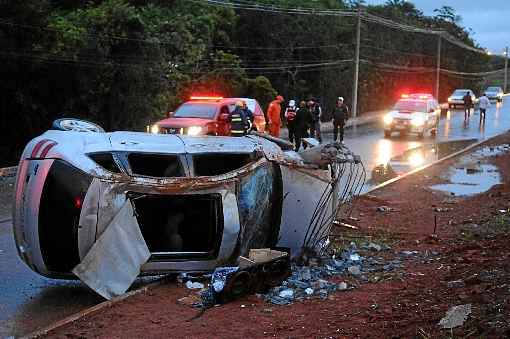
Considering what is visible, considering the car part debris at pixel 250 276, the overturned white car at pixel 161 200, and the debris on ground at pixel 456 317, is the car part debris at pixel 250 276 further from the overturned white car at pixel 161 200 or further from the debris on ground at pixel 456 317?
the debris on ground at pixel 456 317

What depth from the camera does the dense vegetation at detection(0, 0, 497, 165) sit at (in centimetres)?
2191

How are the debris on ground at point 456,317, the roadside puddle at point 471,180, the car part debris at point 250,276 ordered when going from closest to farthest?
the debris on ground at point 456,317 → the car part debris at point 250,276 → the roadside puddle at point 471,180

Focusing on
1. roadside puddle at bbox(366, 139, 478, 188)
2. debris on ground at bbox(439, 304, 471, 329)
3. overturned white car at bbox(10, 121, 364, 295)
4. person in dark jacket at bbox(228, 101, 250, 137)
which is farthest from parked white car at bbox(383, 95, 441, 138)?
debris on ground at bbox(439, 304, 471, 329)

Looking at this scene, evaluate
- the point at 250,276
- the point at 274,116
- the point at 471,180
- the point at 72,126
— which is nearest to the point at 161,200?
the point at 250,276

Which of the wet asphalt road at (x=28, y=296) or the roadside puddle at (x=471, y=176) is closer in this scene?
the wet asphalt road at (x=28, y=296)

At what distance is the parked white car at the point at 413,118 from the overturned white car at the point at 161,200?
2278 cm

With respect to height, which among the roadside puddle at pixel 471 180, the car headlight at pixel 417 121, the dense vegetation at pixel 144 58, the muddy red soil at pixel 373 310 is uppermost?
the dense vegetation at pixel 144 58

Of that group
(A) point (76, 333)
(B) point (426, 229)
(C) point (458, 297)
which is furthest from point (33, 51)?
(C) point (458, 297)

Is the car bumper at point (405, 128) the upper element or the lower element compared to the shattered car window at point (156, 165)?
lower

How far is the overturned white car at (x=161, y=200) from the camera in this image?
23.8 feet

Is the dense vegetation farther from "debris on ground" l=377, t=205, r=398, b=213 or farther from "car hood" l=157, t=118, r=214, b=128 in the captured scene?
"debris on ground" l=377, t=205, r=398, b=213

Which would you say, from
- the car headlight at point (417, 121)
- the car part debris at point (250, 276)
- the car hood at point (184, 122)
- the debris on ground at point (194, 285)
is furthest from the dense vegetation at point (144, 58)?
the car part debris at point (250, 276)

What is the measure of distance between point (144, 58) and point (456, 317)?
21862 millimetres

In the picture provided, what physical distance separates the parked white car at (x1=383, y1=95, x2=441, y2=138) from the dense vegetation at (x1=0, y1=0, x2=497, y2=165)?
9.23m
